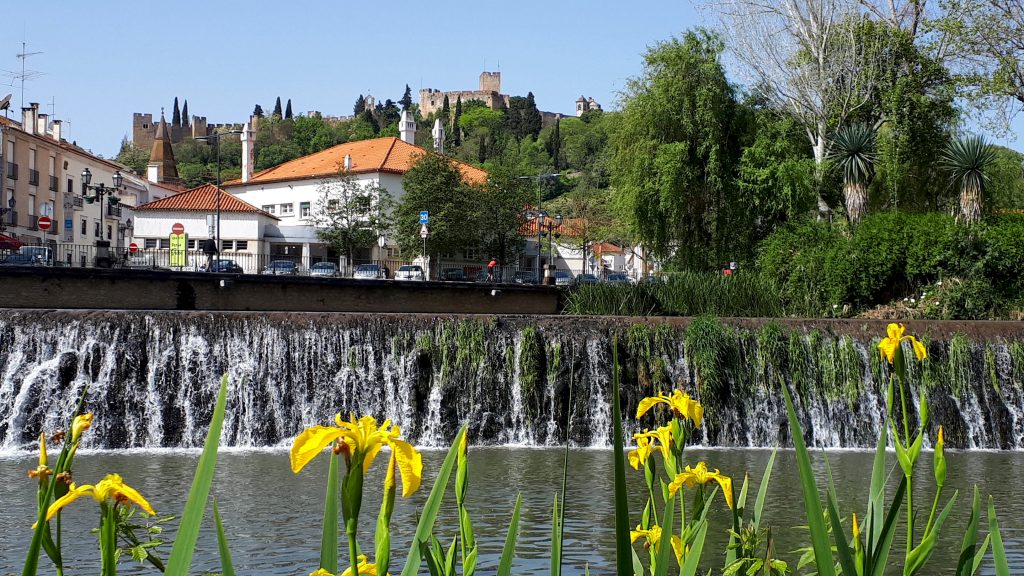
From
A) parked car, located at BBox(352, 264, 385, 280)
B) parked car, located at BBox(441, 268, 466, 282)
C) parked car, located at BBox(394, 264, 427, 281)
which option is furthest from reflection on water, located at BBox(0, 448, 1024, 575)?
parked car, located at BBox(394, 264, 427, 281)

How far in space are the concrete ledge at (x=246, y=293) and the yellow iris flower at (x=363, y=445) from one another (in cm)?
2637

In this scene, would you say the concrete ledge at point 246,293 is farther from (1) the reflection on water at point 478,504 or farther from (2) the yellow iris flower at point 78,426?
(2) the yellow iris flower at point 78,426

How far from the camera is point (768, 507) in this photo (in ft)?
39.2

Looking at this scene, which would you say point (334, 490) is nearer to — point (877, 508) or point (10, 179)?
point (877, 508)

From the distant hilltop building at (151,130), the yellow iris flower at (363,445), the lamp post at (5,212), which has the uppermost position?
the distant hilltop building at (151,130)

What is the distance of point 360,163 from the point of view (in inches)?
2601

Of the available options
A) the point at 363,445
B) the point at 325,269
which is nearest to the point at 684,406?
the point at 363,445

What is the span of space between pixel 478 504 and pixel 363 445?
11.0 metres

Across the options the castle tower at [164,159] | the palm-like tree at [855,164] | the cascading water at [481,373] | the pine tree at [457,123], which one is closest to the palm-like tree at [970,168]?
the palm-like tree at [855,164]

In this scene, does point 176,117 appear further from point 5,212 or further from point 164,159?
point 5,212

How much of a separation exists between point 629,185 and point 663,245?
7.21 ft

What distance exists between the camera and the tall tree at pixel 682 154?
33469 mm

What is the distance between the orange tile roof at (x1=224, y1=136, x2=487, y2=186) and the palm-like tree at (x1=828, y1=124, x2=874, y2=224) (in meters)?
30.3

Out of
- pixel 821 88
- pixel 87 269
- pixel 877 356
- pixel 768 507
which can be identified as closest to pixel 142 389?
pixel 87 269
